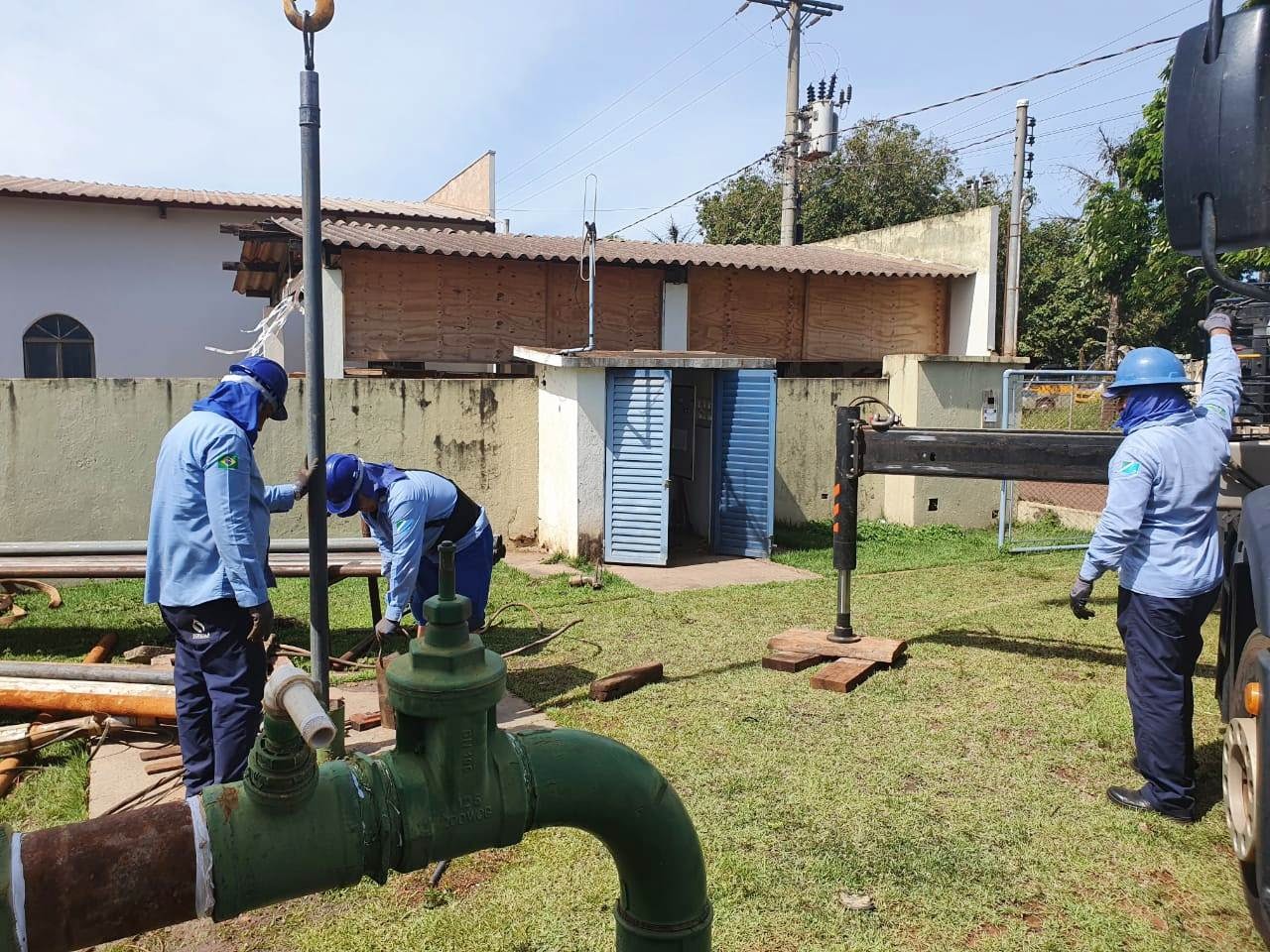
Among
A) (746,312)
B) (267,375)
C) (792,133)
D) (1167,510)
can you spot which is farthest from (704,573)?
(792,133)

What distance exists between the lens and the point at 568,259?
11328mm

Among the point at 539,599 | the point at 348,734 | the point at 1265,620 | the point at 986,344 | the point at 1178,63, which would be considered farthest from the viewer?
the point at 986,344

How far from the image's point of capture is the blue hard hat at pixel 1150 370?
400cm

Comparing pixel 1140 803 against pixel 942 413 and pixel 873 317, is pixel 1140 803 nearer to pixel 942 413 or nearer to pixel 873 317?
pixel 942 413

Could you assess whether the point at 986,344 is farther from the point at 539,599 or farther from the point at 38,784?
the point at 38,784

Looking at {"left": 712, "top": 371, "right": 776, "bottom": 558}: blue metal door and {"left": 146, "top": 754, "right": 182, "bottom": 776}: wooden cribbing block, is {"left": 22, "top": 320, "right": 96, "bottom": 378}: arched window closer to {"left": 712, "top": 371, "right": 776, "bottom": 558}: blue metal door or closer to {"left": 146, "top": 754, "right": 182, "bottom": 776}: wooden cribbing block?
{"left": 712, "top": 371, "right": 776, "bottom": 558}: blue metal door

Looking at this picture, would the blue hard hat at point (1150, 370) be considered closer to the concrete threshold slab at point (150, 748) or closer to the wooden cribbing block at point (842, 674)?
the wooden cribbing block at point (842, 674)

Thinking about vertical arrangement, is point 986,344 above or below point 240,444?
above

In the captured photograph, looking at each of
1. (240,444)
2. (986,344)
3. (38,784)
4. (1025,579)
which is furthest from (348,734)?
(986,344)

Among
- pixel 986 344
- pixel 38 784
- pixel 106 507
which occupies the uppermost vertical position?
pixel 986 344

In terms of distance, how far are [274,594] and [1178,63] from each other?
721 cm

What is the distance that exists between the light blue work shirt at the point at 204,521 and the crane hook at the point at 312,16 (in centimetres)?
143

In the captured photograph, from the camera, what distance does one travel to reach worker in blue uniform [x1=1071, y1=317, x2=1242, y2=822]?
391cm

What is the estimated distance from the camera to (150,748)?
4680 mm
